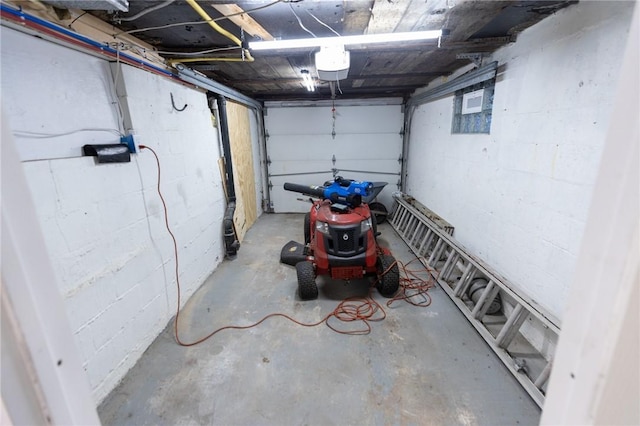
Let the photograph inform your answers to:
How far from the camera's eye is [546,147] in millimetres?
1847

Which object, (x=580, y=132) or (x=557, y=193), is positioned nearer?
(x=580, y=132)

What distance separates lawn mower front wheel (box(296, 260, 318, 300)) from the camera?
2586 millimetres

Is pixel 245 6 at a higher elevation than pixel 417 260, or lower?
higher

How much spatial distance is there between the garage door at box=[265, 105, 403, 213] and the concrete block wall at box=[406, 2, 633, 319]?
2.50m

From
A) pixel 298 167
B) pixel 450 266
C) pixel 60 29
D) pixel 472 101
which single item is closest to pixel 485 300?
pixel 450 266

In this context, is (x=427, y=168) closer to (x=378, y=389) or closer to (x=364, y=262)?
(x=364, y=262)

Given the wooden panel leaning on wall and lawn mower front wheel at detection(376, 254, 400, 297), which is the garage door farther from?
lawn mower front wheel at detection(376, 254, 400, 297)

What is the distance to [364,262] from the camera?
8.47 ft

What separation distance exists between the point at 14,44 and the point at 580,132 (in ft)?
9.84

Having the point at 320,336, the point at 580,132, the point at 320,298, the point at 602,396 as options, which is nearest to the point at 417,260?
the point at 320,298

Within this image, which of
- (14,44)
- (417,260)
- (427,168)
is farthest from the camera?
(427,168)

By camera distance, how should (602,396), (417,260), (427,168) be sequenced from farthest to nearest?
(427,168), (417,260), (602,396)

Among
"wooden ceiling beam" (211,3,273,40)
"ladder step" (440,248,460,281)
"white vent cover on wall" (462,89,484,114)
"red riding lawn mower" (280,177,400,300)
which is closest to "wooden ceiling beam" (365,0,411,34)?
"wooden ceiling beam" (211,3,273,40)

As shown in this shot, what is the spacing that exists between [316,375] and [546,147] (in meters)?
2.21
